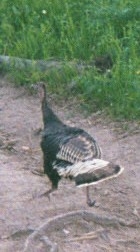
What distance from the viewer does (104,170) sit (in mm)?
5484

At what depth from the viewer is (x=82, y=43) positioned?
9.15m

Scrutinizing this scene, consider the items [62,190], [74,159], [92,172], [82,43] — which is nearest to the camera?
[92,172]

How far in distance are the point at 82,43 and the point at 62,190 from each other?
10.2 ft

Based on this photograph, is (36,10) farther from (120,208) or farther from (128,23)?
(120,208)

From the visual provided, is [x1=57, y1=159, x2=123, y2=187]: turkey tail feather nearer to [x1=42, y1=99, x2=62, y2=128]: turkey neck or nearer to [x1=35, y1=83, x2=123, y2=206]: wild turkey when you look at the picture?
[x1=35, y1=83, x2=123, y2=206]: wild turkey

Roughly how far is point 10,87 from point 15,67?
0.76 ft

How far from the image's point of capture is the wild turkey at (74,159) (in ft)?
17.9

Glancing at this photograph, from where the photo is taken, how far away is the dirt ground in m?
5.57

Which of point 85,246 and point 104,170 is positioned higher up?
point 104,170

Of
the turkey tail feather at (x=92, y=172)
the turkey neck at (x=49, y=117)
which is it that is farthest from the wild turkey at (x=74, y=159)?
the turkey neck at (x=49, y=117)

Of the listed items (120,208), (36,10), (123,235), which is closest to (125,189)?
(120,208)

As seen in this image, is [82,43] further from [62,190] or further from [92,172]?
[92,172]

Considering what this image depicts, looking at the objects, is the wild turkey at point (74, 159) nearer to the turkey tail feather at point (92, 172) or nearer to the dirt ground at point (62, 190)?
the turkey tail feather at point (92, 172)

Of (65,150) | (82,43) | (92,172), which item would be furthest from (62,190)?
(82,43)
